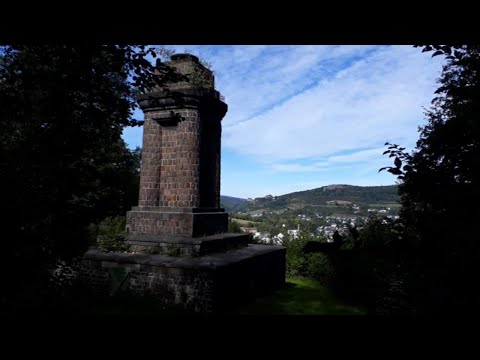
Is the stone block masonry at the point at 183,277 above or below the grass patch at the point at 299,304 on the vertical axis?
above

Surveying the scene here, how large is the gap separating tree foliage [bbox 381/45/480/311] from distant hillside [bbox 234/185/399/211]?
9661 centimetres

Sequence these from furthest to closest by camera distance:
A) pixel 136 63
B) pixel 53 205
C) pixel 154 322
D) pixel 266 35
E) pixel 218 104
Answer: pixel 218 104, pixel 136 63, pixel 53 205, pixel 266 35, pixel 154 322

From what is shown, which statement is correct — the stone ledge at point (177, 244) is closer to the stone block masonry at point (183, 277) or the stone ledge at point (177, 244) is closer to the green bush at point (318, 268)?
the stone block masonry at point (183, 277)

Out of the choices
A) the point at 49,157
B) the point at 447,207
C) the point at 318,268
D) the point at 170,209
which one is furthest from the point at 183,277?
the point at 447,207

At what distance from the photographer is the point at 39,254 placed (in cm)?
204

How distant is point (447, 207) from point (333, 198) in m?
120

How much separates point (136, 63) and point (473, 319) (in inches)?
111

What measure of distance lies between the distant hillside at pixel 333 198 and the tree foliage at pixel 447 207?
9661 cm

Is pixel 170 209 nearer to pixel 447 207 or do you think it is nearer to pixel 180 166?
pixel 180 166

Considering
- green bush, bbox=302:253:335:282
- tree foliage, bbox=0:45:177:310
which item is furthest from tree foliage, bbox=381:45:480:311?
green bush, bbox=302:253:335:282

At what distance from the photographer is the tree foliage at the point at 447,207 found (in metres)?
1.43

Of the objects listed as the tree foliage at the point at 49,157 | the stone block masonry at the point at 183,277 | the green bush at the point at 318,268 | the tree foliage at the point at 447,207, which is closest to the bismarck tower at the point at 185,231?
the stone block masonry at the point at 183,277

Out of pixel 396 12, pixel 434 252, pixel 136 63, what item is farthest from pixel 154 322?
pixel 136 63

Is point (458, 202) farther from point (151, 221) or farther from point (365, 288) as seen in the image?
point (151, 221)
